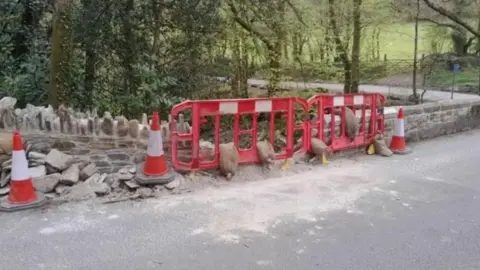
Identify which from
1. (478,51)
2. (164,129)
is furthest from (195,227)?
(478,51)

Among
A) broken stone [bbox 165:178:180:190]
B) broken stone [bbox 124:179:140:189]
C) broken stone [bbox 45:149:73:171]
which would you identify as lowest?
broken stone [bbox 165:178:180:190]

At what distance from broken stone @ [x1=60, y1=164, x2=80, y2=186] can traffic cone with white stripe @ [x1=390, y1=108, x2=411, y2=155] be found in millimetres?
4655

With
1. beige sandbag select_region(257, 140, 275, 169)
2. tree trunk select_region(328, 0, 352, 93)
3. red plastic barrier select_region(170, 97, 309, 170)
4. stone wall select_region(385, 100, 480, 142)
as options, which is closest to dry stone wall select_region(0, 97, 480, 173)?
red plastic barrier select_region(170, 97, 309, 170)

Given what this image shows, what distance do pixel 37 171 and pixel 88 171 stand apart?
0.51 m

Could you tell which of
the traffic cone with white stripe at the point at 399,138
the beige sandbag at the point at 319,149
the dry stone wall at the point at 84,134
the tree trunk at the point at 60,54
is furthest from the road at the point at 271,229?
the tree trunk at the point at 60,54

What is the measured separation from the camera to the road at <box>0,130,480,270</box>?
127 inches

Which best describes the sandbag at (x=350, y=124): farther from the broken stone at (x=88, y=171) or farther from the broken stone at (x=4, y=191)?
the broken stone at (x=4, y=191)

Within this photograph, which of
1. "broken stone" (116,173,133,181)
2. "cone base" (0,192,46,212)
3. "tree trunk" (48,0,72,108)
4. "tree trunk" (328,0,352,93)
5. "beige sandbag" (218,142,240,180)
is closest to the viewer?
"cone base" (0,192,46,212)

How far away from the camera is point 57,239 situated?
140 inches

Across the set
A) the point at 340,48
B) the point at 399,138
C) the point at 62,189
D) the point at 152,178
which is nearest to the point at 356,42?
the point at 340,48

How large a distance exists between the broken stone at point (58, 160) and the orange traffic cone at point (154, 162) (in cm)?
78

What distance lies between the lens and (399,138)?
22.5ft

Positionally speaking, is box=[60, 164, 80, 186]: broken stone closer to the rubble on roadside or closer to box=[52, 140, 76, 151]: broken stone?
the rubble on roadside

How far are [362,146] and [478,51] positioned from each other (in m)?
18.9
